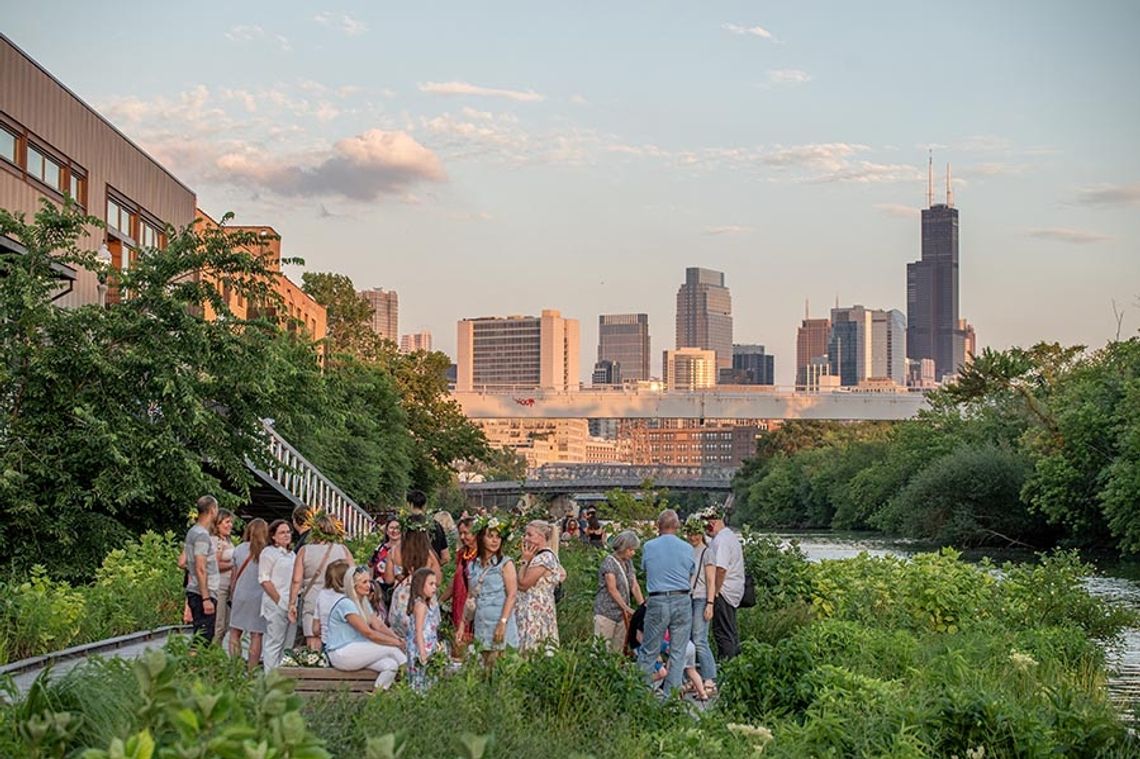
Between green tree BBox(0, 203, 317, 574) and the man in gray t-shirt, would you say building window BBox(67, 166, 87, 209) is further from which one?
the man in gray t-shirt

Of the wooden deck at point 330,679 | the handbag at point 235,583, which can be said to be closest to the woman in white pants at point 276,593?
the handbag at point 235,583

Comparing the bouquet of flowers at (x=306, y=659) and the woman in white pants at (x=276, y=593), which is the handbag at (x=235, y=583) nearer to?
the woman in white pants at (x=276, y=593)

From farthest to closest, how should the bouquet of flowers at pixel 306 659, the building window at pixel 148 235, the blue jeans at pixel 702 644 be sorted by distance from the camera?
the building window at pixel 148 235, the blue jeans at pixel 702 644, the bouquet of flowers at pixel 306 659

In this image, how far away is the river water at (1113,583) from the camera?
21.1m

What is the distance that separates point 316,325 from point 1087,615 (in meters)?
61.2

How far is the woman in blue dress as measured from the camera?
586 inches

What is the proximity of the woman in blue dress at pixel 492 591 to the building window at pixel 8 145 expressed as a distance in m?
17.8

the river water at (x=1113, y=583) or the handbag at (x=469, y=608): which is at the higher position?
the handbag at (x=469, y=608)

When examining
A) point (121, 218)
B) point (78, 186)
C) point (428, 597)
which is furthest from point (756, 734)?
point (121, 218)

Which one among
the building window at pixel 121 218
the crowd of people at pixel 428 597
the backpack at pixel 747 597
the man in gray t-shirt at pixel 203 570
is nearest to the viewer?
the crowd of people at pixel 428 597

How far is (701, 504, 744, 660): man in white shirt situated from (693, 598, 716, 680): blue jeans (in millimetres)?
73

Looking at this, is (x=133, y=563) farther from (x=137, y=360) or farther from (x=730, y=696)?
(x=730, y=696)

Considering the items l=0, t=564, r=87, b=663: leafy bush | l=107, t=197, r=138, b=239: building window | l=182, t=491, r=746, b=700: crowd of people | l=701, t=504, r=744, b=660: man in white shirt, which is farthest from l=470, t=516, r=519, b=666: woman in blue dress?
l=107, t=197, r=138, b=239: building window

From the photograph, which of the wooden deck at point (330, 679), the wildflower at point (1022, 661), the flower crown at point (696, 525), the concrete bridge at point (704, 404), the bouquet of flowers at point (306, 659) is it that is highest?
the concrete bridge at point (704, 404)
